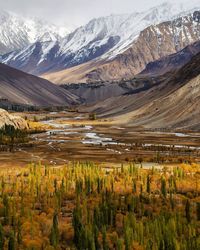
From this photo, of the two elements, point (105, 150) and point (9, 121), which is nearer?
point (105, 150)

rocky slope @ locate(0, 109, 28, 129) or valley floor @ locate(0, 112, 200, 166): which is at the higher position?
rocky slope @ locate(0, 109, 28, 129)

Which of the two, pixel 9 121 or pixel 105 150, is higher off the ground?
pixel 9 121

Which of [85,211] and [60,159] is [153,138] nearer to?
[60,159]

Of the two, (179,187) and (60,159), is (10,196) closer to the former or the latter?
(179,187)

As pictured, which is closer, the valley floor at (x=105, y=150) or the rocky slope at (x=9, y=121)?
the valley floor at (x=105, y=150)

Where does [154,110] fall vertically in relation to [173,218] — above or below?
above

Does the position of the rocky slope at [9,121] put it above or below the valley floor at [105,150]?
above

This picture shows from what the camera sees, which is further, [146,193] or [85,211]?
[146,193]

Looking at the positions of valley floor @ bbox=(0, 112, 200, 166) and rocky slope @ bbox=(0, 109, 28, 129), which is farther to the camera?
rocky slope @ bbox=(0, 109, 28, 129)

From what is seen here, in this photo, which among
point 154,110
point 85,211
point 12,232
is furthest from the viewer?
point 154,110

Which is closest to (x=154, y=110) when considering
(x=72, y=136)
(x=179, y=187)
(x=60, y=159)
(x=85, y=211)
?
(x=72, y=136)

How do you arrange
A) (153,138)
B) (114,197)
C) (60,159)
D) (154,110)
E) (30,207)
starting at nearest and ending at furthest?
(30,207) < (114,197) < (60,159) < (153,138) < (154,110)
